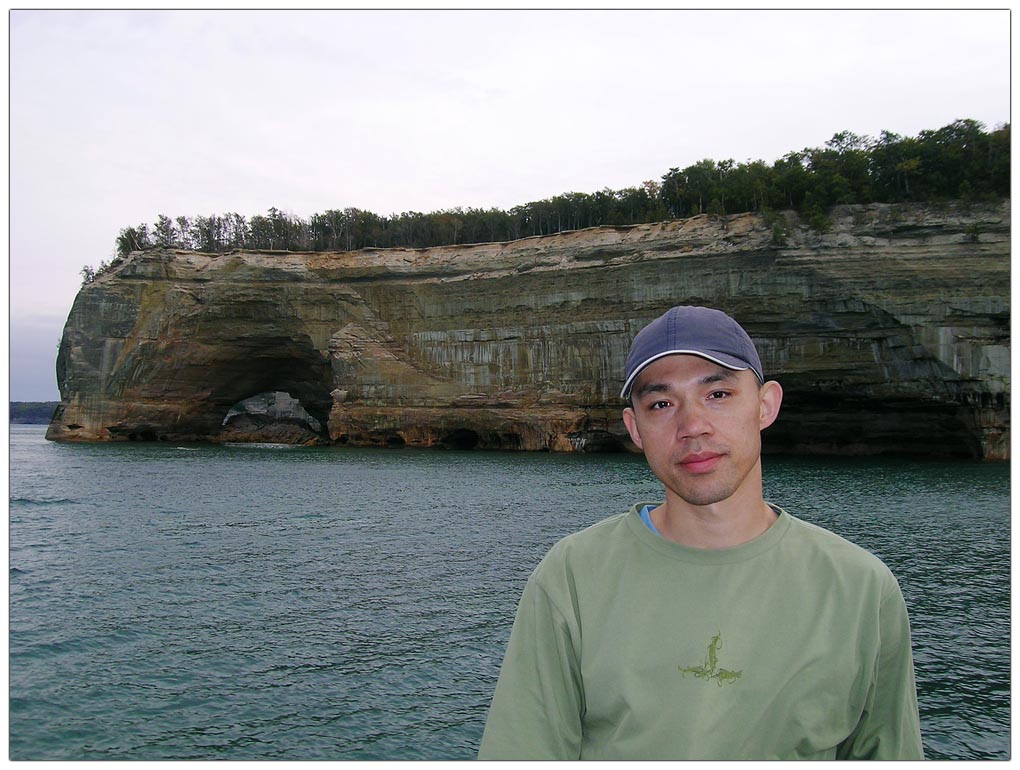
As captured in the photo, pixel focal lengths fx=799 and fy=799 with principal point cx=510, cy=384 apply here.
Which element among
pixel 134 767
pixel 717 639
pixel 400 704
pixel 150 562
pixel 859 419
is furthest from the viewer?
pixel 859 419

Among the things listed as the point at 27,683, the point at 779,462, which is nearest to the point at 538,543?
the point at 27,683

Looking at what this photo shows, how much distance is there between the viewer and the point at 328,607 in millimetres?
11664

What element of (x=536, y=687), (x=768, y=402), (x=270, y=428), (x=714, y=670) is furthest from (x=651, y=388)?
(x=270, y=428)

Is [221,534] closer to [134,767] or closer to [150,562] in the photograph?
[150,562]

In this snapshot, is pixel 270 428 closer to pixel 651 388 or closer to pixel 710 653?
pixel 651 388

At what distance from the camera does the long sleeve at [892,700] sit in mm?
2049

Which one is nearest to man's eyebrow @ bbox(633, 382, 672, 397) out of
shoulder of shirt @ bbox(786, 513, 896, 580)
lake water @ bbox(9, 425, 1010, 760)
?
shoulder of shirt @ bbox(786, 513, 896, 580)

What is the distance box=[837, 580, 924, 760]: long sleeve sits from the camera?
6.72 ft

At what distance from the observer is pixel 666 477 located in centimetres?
221

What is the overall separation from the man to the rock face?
3780 cm

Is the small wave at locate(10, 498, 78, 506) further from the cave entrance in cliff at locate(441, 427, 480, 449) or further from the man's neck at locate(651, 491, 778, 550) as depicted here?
the cave entrance in cliff at locate(441, 427, 480, 449)

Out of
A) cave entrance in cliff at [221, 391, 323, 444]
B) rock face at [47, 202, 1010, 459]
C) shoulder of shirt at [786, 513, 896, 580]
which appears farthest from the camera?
cave entrance in cliff at [221, 391, 323, 444]

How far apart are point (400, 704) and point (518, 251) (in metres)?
39.1

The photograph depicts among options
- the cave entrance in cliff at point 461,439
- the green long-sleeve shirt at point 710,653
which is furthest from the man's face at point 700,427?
the cave entrance in cliff at point 461,439
